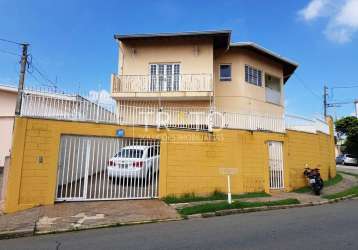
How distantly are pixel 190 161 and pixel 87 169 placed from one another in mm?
3813

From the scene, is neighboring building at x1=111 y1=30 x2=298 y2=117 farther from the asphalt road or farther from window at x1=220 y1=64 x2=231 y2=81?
the asphalt road

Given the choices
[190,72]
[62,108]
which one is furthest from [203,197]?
[190,72]

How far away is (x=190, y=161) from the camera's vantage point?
1120cm

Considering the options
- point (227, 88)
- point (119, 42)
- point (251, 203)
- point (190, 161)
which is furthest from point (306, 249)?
point (119, 42)

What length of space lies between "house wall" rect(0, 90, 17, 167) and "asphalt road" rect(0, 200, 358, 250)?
489 inches

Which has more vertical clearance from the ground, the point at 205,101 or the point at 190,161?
the point at 205,101

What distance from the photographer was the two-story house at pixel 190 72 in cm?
1605

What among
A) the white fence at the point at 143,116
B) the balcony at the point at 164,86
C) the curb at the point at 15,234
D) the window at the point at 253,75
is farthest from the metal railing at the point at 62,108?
the window at the point at 253,75

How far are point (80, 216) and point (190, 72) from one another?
10.7 metres

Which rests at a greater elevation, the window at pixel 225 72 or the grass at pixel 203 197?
the window at pixel 225 72

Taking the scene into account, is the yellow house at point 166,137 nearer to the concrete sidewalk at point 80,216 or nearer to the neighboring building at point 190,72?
the neighboring building at point 190,72

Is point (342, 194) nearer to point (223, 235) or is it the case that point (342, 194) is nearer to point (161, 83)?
point (223, 235)

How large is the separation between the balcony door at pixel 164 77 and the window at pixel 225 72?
289 centimetres

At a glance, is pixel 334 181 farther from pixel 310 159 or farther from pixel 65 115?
pixel 65 115
